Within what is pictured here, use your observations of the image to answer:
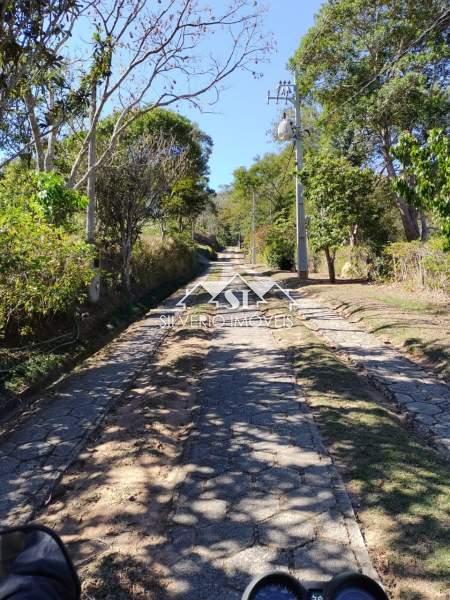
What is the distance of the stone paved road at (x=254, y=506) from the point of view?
7.45 feet

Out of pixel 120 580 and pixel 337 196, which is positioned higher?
pixel 337 196

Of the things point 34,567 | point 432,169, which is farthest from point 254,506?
point 432,169

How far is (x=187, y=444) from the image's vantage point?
12.7 ft

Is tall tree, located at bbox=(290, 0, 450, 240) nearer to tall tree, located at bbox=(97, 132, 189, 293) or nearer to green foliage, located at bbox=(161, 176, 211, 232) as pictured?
tall tree, located at bbox=(97, 132, 189, 293)

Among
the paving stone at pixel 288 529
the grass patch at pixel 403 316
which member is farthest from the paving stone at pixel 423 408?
the paving stone at pixel 288 529

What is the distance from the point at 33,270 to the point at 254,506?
4.42 meters

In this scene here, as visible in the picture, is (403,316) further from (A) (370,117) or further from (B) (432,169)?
(A) (370,117)

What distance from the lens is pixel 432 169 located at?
21.6ft

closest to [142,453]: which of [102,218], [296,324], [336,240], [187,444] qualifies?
[187,444]

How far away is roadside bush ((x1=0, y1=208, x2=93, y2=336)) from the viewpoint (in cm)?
542

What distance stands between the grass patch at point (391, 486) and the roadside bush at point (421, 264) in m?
6.51

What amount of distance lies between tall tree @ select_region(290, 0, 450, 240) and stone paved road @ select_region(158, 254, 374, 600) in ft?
42.2

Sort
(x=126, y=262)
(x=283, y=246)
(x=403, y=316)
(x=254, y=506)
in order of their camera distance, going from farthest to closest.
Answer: (x=283, y=246)
(x=126, y=262)
(x=403, y=316)
(x=254, y=506)

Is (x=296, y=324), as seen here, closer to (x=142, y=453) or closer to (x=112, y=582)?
(x=142, y=453)
